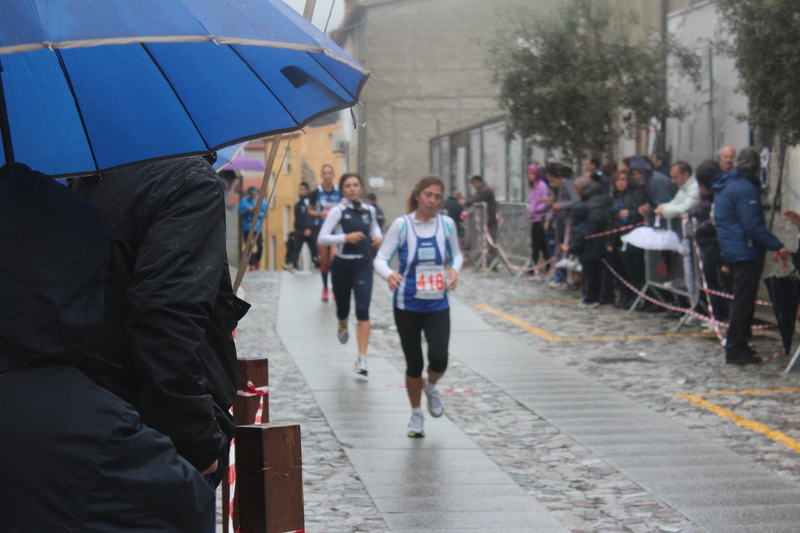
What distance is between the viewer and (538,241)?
1786 centimetres

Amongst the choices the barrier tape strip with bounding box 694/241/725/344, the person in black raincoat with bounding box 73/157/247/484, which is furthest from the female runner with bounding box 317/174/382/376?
the person in black raincoat with bounding box 73/157/247/484

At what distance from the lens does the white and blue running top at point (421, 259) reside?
7.08 m

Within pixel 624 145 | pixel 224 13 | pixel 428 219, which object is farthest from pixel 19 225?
pixel 624 145

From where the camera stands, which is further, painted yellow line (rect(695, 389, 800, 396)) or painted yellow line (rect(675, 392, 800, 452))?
painted yellow line (rect(695, 389, 800, 396))

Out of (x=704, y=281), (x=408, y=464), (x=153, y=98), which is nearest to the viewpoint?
(x=153, y=98)

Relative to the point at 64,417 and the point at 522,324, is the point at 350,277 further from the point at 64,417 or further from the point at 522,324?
the point at 64,417

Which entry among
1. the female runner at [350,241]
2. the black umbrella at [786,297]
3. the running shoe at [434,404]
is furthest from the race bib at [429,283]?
the black umbrella at [786,297]

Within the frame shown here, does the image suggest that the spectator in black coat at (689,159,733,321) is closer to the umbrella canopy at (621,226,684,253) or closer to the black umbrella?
the umbrella canopy at (621,226,684,253)

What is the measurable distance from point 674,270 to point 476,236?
34.5 feet

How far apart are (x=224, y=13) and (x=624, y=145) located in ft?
55.2

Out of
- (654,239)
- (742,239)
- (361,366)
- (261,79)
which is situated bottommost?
(361,366)

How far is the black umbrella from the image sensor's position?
30.0 feet

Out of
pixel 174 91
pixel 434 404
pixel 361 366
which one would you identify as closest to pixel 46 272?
pixel 174 91

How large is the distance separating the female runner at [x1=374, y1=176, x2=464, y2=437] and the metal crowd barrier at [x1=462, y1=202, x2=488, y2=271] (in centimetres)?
1383
